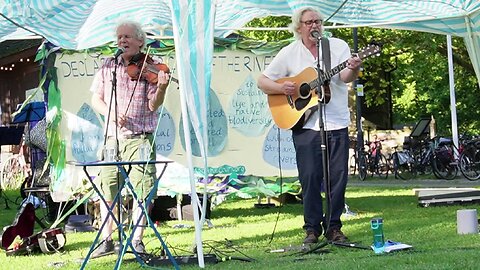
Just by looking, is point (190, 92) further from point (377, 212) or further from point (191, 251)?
point (377, 212)

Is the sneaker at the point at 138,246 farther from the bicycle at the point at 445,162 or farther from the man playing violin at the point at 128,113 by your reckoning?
the bicycle at the point at 445,162

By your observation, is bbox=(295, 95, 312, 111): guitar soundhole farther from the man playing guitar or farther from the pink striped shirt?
the pink striped shirt

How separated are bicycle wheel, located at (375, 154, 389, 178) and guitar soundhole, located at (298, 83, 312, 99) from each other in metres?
14.0

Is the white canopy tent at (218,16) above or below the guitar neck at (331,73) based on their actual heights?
above

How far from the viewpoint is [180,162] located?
33.1 feet

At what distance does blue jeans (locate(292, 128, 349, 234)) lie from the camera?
6.81 m

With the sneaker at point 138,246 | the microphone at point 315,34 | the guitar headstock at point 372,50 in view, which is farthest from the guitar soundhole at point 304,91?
the sneaker at point 138,246

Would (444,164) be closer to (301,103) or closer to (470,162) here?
(470,162)

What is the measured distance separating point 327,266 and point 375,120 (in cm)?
2427

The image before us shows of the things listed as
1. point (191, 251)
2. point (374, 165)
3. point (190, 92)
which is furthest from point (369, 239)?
point (374, 165)

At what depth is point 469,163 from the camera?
696 inches

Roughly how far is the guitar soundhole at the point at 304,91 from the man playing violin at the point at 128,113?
1.15 meters

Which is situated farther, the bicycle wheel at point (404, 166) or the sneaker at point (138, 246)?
the bicycle wheel at point (404, 166)

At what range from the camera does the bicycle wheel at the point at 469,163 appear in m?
17.5
